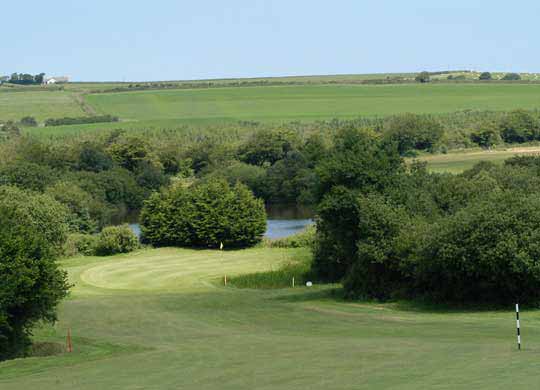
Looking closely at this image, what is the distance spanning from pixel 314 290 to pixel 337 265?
4.96 m

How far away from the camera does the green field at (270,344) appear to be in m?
24.7

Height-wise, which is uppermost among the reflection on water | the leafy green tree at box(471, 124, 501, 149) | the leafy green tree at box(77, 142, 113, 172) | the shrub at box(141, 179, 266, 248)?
the leafy green tree at box(471, 124, 501, 149)

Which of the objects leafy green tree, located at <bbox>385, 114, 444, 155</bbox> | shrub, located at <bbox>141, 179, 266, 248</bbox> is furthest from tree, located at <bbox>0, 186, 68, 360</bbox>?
leafy green tree, located at <bbox>385, 114, 444, 155</bbox>

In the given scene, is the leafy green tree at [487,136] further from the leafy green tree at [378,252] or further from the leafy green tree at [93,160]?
the leafy green tree at [378,252]

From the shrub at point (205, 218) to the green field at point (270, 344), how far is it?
25.2m

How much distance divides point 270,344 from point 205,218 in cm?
5133

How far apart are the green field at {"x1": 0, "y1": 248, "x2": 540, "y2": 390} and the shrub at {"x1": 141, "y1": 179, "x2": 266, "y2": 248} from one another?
25.2m

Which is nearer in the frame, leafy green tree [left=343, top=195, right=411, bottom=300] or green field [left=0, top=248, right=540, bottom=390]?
green field [left=0, top=248, right=540, bottom=390]

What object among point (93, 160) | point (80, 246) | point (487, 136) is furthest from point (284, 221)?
point (487, 136)

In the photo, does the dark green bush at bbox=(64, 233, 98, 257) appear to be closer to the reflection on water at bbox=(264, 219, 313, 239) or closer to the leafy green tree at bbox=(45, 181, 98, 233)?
the leafy green tree at bbox=(45, 181, 98, 233)

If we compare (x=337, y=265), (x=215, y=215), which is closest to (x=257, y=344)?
(x=337, y=265)

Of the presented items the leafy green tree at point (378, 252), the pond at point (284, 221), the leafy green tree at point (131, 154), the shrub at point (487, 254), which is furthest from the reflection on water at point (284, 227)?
the shrub at point (487, 254)

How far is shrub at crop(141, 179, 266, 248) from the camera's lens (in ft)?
274

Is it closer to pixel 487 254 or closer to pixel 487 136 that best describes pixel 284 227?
pixel 487 254
